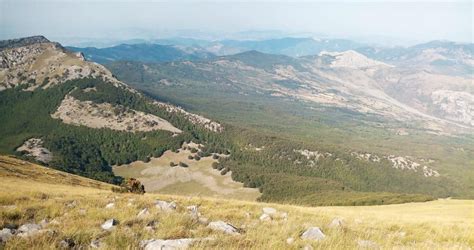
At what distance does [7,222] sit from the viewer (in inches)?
650

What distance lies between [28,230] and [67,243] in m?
2.97

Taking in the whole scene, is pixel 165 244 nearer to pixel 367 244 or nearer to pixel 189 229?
pixel 189 229

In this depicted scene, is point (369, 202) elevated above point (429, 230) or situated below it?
below

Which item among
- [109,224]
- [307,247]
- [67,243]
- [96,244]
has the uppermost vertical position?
[67,243]

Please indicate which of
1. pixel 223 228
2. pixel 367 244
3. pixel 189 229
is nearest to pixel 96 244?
pixel 189 229

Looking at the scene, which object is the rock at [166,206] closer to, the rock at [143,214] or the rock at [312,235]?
the rock at [143,214]

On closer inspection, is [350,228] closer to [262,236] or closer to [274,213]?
[274,213]

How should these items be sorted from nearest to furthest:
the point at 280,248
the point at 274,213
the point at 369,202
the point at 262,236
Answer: the point at 280,248
the point at 262,236
the point at 274,213
the point at 369,202

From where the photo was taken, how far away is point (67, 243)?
1340 cm

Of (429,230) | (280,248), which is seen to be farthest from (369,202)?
(280,248)


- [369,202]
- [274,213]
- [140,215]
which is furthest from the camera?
[369,202]

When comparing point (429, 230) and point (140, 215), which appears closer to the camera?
point (140, 215)

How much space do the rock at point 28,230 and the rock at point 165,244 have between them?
3.85 m

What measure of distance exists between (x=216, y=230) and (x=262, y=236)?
7.67 ft
